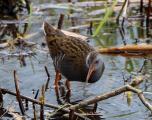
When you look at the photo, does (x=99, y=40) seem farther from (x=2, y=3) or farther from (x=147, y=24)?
(x=2, y=3)

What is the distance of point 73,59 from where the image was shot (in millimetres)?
5777

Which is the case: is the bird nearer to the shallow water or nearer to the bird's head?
the bird's head

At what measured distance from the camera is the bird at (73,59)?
17.9 ft

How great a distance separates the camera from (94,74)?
5395 millimetres

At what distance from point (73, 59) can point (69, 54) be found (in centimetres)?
11

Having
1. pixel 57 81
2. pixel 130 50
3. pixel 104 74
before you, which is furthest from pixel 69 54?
pixel 130 50

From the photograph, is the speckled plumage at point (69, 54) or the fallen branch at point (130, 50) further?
the fallen branch at point (130, 50)

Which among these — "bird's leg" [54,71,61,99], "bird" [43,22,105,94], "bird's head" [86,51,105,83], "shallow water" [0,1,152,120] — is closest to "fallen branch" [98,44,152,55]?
"shallow water" [0,1,152,120]

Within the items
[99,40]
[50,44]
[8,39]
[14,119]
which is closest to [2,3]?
[8,39]

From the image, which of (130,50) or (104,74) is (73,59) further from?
(130,50)

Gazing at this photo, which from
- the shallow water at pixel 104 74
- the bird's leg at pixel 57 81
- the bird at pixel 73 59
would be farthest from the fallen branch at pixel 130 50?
the bird's leg at pixel 57 81

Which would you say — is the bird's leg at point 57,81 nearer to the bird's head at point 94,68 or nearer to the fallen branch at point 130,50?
the bird's head at point 94,68

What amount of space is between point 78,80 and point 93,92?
22cm

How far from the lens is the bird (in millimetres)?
5449
